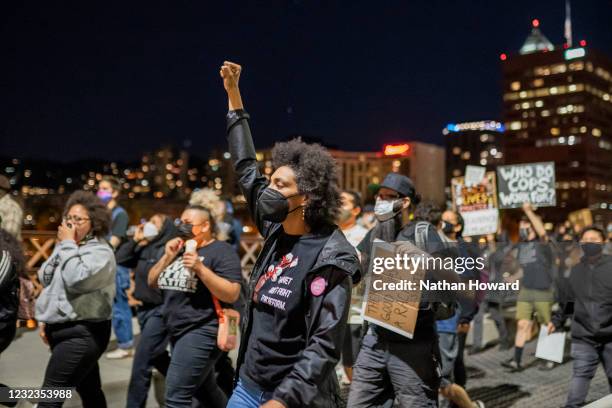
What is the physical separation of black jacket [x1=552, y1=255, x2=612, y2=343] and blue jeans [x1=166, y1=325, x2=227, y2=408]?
2.99 metres

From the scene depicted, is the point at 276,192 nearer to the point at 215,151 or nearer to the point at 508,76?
the point at 508,76

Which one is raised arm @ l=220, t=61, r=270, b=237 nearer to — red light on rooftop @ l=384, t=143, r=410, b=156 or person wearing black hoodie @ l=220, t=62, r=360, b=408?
person wearing black hoodie @ l=220, t=62, r=360, b=408

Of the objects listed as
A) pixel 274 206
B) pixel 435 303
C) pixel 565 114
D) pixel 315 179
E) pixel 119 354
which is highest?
pixel 565 114

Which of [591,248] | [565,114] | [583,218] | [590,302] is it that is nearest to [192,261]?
[591,248]

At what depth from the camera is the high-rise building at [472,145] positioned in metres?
172

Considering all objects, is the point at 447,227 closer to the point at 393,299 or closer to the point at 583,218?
the point at 583,218

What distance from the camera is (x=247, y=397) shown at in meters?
2.91

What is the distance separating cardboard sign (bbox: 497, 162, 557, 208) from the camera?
9.16 meters

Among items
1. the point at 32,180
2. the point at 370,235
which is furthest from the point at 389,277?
the point at 32,180

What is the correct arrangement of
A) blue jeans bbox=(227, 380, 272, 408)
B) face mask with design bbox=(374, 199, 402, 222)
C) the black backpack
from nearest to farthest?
1. blue jeans bbox=(227, 380, 272, 408)
2. the black backpack
3. face mask with design bbox=(374, 199, 402, 222)

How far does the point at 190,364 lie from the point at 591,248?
3.32 metres

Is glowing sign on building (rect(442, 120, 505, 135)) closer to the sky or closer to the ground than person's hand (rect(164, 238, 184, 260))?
closer to the sky

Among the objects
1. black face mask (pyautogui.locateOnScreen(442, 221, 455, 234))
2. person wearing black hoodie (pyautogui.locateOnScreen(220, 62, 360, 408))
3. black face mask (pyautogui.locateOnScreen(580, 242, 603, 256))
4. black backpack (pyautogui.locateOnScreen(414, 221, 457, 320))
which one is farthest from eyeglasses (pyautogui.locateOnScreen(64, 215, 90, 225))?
black face mask (pyautogui.locateOnScreen(442, 221, 455, 234))

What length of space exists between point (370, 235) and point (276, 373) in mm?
2278
